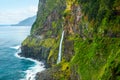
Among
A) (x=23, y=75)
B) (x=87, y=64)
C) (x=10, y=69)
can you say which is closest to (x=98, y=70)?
(x=87, y=64)

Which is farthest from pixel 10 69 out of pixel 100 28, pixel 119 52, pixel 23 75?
pixel 119 52

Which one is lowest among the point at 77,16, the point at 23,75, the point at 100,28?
the point at 23,75

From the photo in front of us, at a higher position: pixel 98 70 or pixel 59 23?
pixel 59 23

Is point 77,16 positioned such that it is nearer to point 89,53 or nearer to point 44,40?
point 89,53

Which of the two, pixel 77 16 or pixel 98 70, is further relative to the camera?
pixel 77 16

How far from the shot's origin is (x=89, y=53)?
53.4m

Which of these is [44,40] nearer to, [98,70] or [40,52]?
[40,52]

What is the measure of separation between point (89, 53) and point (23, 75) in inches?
1461

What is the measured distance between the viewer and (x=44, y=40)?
378 feet

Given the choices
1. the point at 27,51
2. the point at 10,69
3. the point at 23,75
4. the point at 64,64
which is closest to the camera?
the point at 64,64

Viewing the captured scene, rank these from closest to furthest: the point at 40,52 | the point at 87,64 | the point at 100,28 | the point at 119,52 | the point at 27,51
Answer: the point at 119,52 < the point at 87,64 < the point at 100,28 < the point at 40,52 < the point at 27,51

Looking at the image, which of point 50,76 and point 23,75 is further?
point 23,75

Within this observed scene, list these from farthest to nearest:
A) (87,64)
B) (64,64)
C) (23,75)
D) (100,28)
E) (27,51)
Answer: (27,51)
(23,75)
(64,64)
(100,28)
(87,64)

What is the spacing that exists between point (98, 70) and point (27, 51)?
7704 cm
